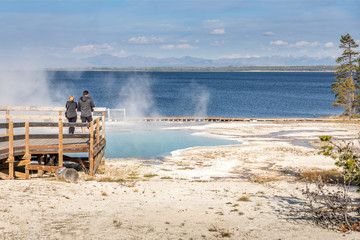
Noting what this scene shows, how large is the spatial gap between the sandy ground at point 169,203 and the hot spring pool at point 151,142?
3785mm

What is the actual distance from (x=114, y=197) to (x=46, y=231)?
377 centimetres

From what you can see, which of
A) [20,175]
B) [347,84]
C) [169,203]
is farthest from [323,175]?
[347,84]

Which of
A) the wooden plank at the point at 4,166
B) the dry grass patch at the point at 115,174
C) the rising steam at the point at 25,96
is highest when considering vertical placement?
the rising steam at the point at 25,96

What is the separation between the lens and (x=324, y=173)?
19.3 meters

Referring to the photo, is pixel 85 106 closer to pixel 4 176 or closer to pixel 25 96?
pixel 4 176

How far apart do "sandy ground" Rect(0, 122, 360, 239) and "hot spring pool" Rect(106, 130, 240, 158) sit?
3.79 m

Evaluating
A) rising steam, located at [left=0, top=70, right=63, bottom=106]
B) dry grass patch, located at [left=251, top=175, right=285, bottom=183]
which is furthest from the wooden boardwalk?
rising steam, located at [left=0, top=70, right=63, bottom=106]

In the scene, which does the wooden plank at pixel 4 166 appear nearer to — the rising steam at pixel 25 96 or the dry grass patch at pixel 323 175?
the dry grass patch at pixel 323 175

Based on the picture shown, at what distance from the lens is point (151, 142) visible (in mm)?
31375

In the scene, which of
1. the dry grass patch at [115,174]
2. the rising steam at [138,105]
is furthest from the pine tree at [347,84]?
the dry grass patch at [115,174]

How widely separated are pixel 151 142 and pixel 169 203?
59.1ft

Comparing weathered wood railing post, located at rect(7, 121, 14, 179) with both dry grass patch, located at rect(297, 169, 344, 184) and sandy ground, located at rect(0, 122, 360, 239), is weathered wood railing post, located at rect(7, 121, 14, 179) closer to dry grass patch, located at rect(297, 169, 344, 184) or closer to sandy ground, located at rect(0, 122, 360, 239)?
sandy ground, located at rect(0, 122, 360, 239)

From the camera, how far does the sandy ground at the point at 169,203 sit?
1046 centimetres

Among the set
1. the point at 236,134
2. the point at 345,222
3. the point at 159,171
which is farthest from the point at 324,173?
the point at 236,134
